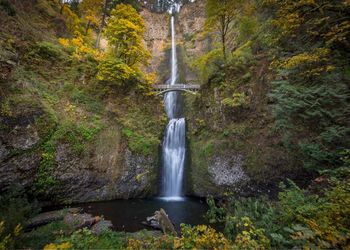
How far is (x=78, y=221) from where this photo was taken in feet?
24.3

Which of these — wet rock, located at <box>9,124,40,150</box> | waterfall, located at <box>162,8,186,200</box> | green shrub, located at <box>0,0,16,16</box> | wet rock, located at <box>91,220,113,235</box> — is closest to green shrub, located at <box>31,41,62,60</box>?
green shrub, located at <box>0,0,16,16</box>

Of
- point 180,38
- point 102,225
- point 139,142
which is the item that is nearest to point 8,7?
point 139,142

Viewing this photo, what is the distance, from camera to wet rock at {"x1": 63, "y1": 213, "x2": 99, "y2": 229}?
23.4ft

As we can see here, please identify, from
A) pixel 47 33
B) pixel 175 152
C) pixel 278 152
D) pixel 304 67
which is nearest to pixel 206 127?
pixel 175 152

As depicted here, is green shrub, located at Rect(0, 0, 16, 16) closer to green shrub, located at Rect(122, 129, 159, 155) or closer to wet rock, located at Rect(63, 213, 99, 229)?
green shrub, located at Rect(122, 129, 159, 155)

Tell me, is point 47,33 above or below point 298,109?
above

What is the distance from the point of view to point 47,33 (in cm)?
1463

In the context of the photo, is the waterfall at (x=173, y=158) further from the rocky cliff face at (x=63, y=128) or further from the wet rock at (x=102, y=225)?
the wet rock at (x=102, y=225)

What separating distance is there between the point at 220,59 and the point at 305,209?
11493mm

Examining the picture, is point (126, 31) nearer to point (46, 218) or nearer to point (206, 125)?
point (206, 125)

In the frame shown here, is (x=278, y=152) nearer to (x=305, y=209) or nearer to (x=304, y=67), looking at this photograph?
(x=304, y=67)

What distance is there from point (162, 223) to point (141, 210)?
2692mm

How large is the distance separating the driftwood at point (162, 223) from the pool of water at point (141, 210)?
0.35m

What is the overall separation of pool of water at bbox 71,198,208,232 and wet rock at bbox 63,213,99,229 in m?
0.95
